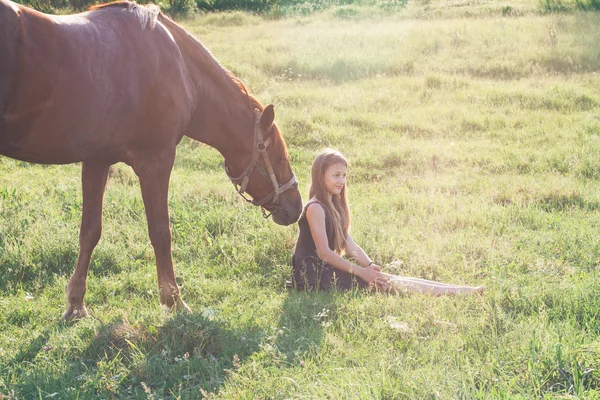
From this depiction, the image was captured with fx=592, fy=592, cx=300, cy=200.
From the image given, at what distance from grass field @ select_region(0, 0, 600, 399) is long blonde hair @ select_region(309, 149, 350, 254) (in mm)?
500

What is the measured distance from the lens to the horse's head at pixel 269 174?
4430 millimetres

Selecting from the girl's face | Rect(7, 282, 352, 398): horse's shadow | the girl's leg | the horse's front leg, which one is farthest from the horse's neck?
the girl's leg

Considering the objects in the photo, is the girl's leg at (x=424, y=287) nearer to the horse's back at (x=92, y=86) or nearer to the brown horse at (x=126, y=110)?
the brown horse at (x=126, y=110)

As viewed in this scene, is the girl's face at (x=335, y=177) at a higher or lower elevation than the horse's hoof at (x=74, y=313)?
higher

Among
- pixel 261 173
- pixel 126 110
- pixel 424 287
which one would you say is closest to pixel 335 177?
pixel 261 173

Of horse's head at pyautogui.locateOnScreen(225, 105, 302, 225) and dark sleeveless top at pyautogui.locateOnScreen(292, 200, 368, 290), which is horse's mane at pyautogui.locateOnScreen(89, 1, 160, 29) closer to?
horse's head at pyautogui.locateOnScreen(225, 105, 302, 225)

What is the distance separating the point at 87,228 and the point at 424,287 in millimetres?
2424

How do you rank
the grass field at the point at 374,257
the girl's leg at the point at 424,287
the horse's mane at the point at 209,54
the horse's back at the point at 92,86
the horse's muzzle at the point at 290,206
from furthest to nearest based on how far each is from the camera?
1. the horse's muzzle at the point at 290,206
2. the horse's mane at the point at 209,54
3. the girl's leg at the point at 424,287
4. the horse's back at the point at 92,86
5. the grass field at the point at 374,257

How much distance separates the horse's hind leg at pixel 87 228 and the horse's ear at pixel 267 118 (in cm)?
113

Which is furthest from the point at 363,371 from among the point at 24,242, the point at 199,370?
the point at 24,242

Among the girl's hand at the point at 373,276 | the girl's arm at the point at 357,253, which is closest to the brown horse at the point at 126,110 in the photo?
the girl's arm at the point at 357,253

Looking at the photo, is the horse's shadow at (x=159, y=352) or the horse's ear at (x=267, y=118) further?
the horse's ear at (x=267, y=118)

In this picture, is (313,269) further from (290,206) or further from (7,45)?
(7,45)

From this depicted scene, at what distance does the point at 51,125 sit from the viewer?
3404mm
